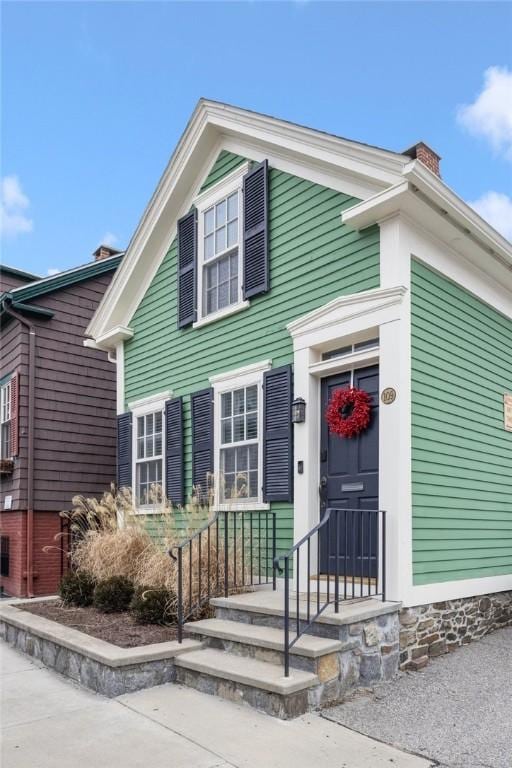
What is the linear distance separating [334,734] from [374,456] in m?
2.53

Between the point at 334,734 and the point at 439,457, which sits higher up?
the point at 439,457

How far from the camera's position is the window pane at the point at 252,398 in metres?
7.38

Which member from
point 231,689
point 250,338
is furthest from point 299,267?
point 231,689

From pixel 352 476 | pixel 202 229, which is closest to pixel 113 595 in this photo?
pixel 352 476

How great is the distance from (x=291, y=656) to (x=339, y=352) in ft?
9.64

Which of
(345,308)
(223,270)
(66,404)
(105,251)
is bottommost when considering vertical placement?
(66,404)

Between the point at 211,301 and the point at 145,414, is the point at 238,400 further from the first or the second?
the point at 145,414

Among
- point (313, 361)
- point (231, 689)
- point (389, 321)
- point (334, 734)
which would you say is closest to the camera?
point (334, 734)

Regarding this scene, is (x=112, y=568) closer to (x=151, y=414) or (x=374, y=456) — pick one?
(x=151, y=414)

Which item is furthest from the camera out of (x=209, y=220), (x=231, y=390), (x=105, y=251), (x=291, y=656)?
(x=105, y=251)

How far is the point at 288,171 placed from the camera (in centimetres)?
717

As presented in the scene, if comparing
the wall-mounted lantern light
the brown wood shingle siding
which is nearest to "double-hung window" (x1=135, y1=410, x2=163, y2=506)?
the brown wood shingle siding

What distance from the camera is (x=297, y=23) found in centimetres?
822

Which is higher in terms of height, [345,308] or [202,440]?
[345,308]
